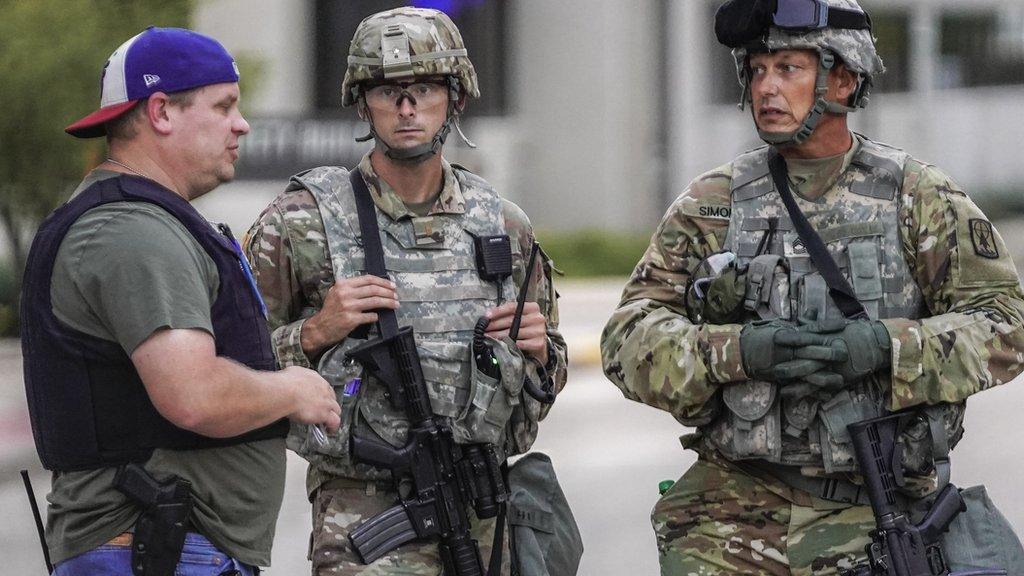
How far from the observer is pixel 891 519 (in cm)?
373

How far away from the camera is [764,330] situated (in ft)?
12.4

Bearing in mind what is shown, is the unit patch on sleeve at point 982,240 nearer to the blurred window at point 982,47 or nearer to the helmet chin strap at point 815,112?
the helmet chin strap at point 815,112

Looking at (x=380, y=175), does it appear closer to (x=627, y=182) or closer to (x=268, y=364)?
(x=268, y=364)

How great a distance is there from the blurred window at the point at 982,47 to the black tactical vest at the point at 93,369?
65.4 ft

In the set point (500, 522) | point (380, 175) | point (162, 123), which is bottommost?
point (500, 522)

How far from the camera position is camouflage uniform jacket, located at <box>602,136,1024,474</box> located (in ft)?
12.4

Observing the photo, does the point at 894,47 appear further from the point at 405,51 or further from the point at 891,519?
the point at 891,519

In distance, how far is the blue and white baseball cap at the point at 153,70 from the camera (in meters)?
3.23

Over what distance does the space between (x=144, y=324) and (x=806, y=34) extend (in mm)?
1861

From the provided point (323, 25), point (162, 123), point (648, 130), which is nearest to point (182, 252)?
point (162, 123)

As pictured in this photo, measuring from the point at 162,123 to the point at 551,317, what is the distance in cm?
148

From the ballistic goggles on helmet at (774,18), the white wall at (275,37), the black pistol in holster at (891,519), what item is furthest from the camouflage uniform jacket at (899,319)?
the white wall at (275,37)

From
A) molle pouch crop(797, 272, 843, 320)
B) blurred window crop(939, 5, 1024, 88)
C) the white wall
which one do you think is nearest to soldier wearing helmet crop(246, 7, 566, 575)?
molle pouch crop(797, 272, 843, 320)

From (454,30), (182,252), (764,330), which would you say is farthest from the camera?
(454,30)
